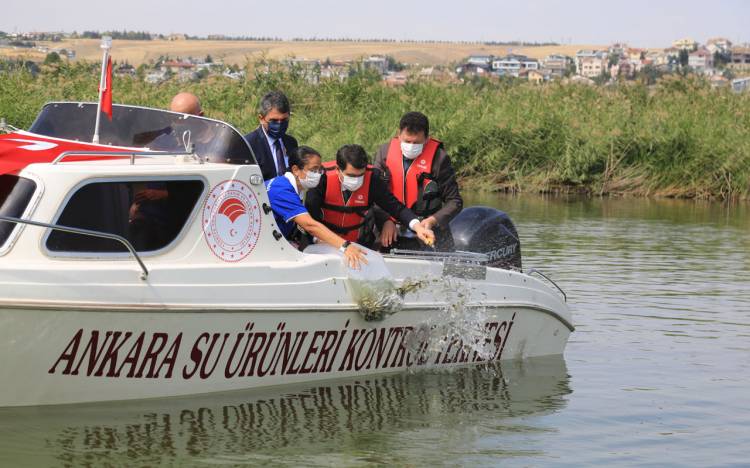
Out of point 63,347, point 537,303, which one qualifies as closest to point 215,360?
point 63,347

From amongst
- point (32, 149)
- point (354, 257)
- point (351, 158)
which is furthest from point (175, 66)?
point (32, 149)

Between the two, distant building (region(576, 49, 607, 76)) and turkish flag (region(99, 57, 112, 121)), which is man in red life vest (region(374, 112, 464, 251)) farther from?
distant building (region(576, 49, 607, 76))

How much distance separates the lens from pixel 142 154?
26.0ft

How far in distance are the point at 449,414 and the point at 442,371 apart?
1130 mm

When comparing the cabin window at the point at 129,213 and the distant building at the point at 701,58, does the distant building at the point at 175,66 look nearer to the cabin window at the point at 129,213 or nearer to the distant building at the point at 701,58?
the cabin window at the point at 129,213

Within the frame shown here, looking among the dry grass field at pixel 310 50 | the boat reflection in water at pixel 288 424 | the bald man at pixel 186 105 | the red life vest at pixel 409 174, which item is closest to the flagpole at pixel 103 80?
the bald man at pixel 186 105

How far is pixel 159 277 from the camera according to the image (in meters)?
7.69

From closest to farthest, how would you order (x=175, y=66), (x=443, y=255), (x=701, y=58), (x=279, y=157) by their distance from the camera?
(x=443, y=255) < (x=279, y=157) < (x=175, y=66) < (x=701, y=58)

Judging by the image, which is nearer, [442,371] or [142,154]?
[142,154]

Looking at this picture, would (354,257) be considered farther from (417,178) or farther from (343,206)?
(417,178)

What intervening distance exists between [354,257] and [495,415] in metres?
1.44

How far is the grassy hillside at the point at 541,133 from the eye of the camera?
24.7 metres

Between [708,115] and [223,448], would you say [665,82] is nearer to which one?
[708,115]

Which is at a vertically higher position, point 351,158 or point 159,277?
point 351,158
